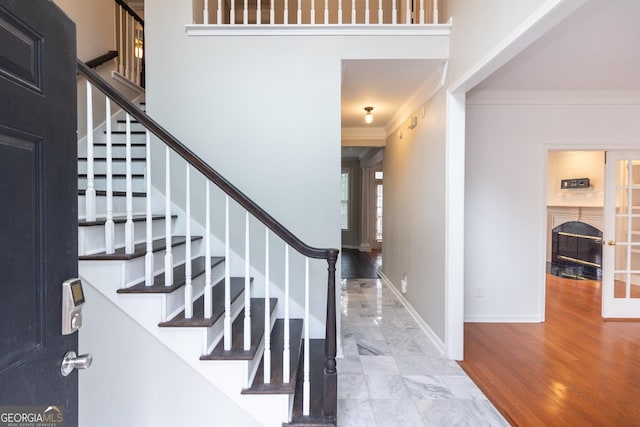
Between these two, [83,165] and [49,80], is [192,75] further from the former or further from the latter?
[49,80]

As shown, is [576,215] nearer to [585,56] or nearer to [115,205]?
[585,56]

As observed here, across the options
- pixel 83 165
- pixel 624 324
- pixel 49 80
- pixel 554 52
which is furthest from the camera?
pixel 624 324

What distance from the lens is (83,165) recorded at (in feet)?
8.00

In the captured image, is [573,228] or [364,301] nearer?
[364,301]

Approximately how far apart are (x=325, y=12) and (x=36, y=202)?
2610mm

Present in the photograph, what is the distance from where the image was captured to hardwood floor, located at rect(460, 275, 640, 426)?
6.14 ft

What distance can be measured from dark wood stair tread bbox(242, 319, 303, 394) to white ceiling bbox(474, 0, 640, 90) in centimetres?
268

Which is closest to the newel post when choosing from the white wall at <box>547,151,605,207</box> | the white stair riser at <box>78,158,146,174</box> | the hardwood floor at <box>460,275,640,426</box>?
the hardwood floor at <box>460,275,640,426</box>

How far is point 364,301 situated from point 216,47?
341cm

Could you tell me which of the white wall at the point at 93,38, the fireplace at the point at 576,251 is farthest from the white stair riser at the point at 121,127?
the fireplace at the point at 576,251

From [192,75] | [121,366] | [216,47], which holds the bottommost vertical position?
[121,366]

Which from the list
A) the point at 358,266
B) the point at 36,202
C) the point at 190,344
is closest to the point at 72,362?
the point at 36,202

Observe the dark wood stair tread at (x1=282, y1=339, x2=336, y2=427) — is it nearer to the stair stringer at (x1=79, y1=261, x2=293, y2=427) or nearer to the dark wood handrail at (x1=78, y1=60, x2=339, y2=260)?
the stair stringer at (x1=79, y1=261, x2=293, y2=427)

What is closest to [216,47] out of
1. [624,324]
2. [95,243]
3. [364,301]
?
[95,243]
